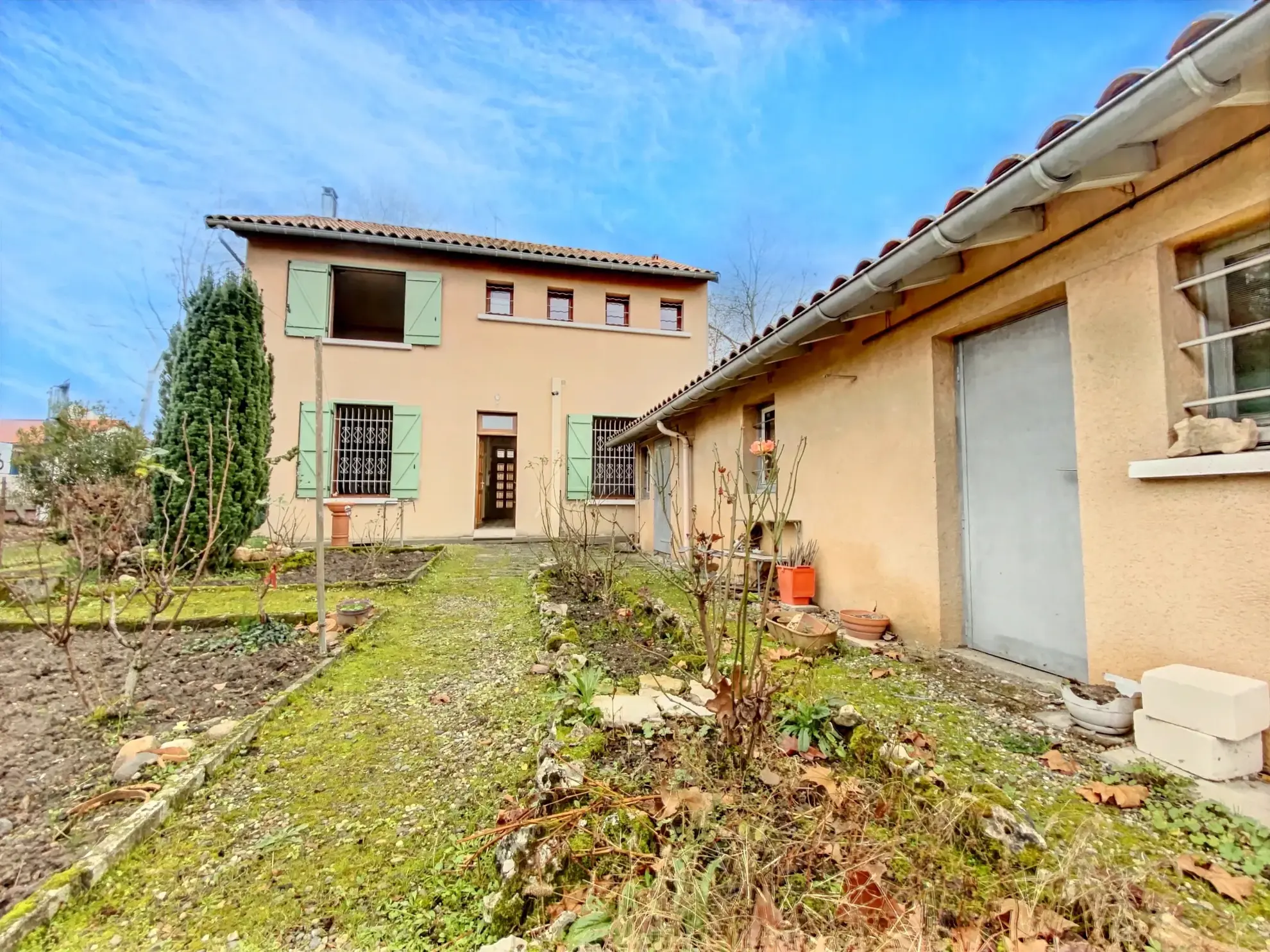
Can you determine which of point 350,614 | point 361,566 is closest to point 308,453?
point 361,566

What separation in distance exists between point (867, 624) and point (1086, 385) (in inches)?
81.2

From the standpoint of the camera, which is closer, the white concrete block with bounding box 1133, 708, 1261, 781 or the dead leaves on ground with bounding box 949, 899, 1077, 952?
the dead leaves on ground with bounding box 949, 899, 1077, 952

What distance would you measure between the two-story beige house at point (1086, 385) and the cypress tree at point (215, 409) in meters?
7.36

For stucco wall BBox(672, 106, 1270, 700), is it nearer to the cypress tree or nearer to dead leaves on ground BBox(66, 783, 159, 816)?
dead leaves on ground BBox(66, 783, 159, 816)

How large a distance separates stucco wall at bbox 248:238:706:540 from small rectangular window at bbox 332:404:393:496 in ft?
1.16

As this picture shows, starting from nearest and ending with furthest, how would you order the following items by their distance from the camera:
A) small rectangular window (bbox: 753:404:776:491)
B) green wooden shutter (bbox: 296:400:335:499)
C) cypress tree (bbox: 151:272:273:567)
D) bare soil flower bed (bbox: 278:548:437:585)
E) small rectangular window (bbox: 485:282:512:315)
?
small rectangular window (bbox: 753:404:776:491)
bare soil flower bed (bbox: 278:548:437:585)
cypress tree (bbox: 151:272:273:567)
green wooden shutter (bbox: 296:400:335:499)
small rectangular window (bbox: 485:282:512:315)

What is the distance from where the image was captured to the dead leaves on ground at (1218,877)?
1.37 m

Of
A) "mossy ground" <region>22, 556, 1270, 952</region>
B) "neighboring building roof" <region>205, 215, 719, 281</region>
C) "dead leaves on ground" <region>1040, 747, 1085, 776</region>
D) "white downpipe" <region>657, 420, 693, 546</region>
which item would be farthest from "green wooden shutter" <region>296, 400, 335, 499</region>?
"dead leaves on ground" <region>1040, 747, 1085, 776</region>

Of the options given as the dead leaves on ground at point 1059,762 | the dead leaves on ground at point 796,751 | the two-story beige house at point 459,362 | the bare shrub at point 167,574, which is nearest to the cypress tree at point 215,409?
the bare shrub at point 167,574

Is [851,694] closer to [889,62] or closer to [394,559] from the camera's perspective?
[889,62]

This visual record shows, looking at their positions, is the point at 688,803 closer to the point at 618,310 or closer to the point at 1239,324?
the point at 1239,324

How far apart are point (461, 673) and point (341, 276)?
11510 millimetres

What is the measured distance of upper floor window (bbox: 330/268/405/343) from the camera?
37.8 ft

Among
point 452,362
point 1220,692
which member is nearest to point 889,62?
point 1220,692
